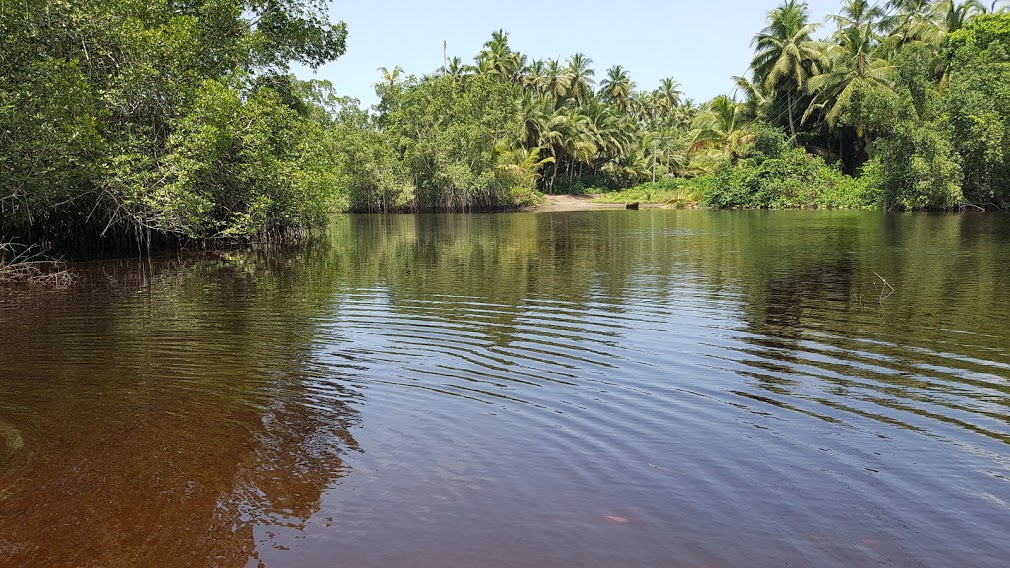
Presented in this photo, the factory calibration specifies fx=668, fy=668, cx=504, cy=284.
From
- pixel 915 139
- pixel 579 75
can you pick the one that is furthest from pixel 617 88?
pixel 915 139

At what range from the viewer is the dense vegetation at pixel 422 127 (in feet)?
67.7

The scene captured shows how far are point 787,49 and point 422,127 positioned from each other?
34330 millimetres

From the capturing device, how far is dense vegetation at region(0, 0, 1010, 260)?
20.6m

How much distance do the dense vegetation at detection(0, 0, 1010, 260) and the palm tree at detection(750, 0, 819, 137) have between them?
0.17 m

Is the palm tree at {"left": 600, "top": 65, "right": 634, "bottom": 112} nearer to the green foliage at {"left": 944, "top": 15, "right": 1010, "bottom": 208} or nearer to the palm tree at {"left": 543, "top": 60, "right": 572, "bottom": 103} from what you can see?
the palm tree at {"left": 543, "top": 60, "right": 572, "bottom": 103}

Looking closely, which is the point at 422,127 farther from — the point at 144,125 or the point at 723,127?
the point at 144,125

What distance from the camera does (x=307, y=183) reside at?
27.5 metres

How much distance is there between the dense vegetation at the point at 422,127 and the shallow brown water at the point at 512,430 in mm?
7855

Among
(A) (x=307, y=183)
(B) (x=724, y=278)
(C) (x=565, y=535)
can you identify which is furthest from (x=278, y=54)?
(C) (x=565, y=535)

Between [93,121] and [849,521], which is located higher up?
[93,121]

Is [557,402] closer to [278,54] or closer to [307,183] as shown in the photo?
[307,183]

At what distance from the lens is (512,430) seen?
6559 millimetres

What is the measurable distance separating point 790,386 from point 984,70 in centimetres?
4756

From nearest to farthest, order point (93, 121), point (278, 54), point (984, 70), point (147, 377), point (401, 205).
A: point (147, 377) < point (93, 121) < point (278, 54) < point (984, 70) < point (401, 205)
